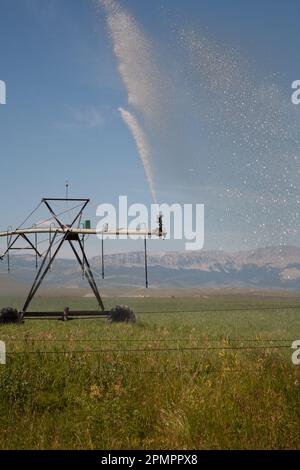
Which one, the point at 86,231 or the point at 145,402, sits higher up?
the point at 86,231

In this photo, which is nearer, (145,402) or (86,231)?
(145,402)

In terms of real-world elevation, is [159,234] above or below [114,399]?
above

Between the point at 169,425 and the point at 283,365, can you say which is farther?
the point at 283,365

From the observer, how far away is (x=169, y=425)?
24.8 feet

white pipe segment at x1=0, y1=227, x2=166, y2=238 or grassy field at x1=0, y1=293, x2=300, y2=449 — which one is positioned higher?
white pipe segment at x1=0, y1=227, x2=166, y2=238

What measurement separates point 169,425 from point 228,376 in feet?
7.40

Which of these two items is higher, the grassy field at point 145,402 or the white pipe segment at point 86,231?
the white pipe segment at point 86,231

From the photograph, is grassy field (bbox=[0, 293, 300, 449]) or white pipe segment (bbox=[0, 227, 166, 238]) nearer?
grassy field (bbox=[0, 293, 300, 449])

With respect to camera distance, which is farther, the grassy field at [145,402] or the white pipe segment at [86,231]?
the white pipe segment at [86,231]
